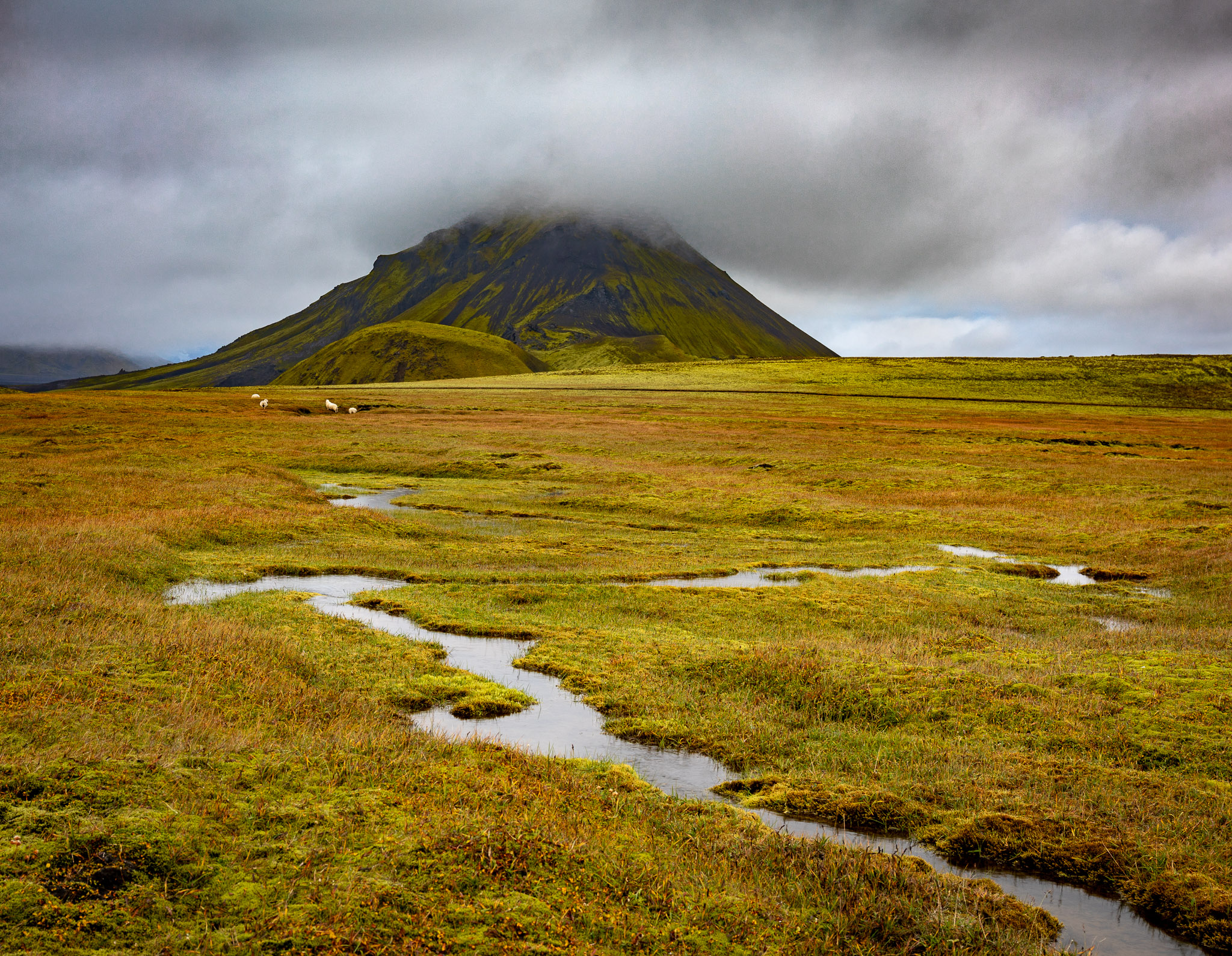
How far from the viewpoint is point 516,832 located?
9.38m

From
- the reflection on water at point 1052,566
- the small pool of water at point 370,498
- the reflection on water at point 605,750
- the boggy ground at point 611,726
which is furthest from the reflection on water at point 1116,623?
the small pool of water at point 370,498

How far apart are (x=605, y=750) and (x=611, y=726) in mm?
1118

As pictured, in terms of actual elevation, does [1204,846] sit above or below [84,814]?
below

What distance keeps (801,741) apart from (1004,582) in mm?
18433

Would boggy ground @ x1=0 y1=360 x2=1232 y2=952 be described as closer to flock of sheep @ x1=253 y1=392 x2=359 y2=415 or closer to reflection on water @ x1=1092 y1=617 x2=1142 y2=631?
reflection on water @ x1=1092 y1=617 x2=1142 y2=631

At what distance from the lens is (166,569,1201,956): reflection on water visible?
375 inches

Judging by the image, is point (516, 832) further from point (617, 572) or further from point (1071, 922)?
point (617, 572)

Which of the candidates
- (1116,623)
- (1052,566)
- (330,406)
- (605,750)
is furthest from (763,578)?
(330,406)

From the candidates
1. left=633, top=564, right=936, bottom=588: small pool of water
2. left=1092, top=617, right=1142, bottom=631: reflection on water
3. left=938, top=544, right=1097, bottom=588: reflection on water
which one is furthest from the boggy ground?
left=938, top=544, right=1097, bottom=588: reflection on water

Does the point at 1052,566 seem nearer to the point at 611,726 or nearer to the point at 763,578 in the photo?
the point at 763,578

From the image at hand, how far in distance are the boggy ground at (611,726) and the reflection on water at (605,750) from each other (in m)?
0.39

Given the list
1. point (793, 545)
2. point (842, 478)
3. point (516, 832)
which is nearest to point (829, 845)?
point (516, 832)

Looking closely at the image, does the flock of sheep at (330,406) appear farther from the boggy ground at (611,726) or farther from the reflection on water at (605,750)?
the reflection on water at (605,750)

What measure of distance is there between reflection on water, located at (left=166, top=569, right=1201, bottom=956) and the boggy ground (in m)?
0.39
